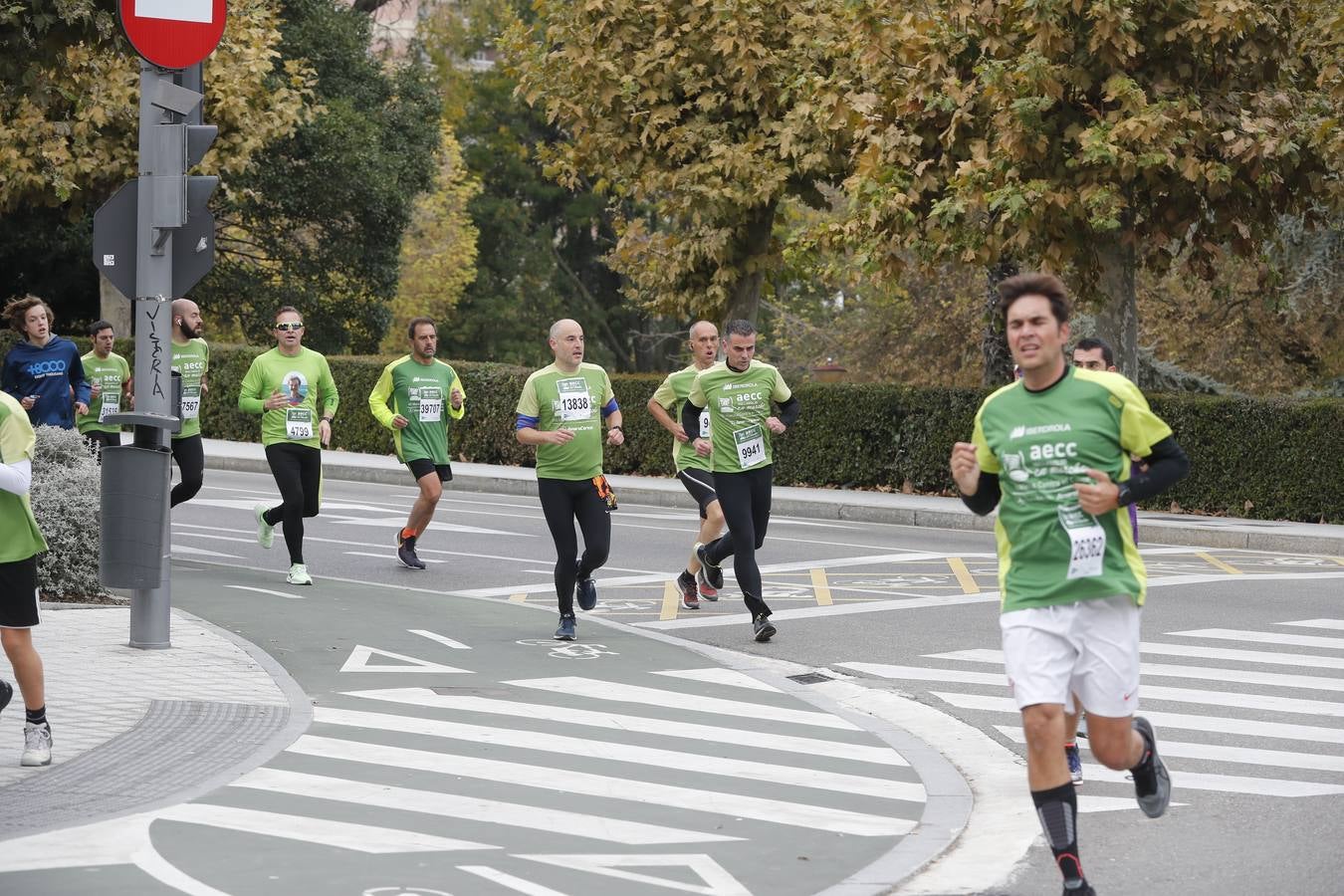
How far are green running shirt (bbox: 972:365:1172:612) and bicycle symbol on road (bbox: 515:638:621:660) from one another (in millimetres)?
5224

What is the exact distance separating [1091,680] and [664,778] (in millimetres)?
2321

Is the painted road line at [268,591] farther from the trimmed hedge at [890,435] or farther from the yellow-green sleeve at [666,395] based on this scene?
the trimmed hedge at [890,435]

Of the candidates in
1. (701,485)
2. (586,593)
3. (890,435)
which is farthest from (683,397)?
(890,435)

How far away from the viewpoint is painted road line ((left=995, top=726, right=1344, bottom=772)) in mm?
8266

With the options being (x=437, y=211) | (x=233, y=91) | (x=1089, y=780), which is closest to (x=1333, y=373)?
(x=233, y=91)

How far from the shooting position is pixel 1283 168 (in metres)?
20.9

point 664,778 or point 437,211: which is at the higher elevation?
point 437,211

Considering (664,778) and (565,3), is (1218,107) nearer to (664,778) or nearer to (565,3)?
(565,3)

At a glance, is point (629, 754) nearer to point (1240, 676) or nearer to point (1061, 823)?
point (1061, 823)

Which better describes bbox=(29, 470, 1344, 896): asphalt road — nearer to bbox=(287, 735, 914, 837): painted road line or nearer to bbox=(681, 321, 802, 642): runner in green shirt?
bbox=(287, 735, 914, 837): painted road line

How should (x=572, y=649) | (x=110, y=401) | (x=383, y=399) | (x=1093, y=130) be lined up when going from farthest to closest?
1. (x=1093, y=130)
2. (x=110, y=401)
3. (x=383, y=399)
4. (x=572, y=649)

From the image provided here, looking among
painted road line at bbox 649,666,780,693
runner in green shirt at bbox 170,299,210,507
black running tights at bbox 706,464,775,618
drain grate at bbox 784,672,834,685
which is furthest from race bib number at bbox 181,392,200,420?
drain grate at bbox 784,672,834,685

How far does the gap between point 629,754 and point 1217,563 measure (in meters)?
9.84

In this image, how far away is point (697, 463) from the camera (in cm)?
1377
